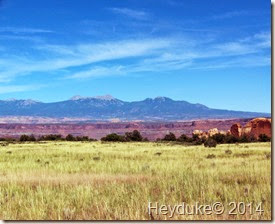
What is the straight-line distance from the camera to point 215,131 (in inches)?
1635

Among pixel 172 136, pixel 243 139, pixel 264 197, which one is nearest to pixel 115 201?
pixel 264 197

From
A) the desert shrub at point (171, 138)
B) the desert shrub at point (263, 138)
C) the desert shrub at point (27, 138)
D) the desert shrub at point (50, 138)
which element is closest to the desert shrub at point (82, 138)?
the desert shrub at point (50, 138)

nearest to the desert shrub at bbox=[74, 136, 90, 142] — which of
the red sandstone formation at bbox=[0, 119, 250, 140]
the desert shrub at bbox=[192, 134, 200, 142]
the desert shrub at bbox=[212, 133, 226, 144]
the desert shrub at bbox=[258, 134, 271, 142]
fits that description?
the desert shrub at bbox=[192, 134, 200, 142]

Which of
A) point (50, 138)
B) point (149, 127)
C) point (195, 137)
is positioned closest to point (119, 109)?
point (149, 127)

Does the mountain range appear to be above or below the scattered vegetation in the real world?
above

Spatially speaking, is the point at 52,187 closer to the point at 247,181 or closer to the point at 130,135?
the point at 247,181

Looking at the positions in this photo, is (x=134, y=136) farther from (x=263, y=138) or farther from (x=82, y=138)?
(x=263, y=138)

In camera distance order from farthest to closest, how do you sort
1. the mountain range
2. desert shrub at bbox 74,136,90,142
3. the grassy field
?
1. desert shrub at bbox 74,136,90,142
2. the mountain range
3. the grassy field

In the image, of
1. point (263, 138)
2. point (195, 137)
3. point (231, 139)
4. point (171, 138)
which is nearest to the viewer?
point (263, 138)

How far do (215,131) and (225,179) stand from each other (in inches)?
1178

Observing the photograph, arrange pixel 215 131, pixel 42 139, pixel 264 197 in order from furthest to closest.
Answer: pixel 42 139, pixel 215 131, pixel 264 197

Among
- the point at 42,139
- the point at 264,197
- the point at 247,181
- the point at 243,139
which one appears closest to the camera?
the point at 264,197

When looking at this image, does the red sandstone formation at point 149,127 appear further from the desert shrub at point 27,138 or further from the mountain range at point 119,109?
the desert shrub at point 27,138

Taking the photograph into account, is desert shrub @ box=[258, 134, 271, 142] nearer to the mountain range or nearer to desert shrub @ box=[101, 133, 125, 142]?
the mountain range
